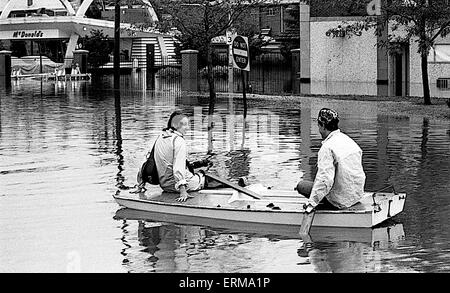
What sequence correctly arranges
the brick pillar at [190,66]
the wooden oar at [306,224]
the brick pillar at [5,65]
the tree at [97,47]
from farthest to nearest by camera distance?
the tree at [97,47] → the brick pillar at [5,65] → the brick pillar at [190,66] → the wooden oar at [306,224]

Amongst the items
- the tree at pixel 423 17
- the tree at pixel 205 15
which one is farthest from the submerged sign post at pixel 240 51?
the tree at pixel 205 15

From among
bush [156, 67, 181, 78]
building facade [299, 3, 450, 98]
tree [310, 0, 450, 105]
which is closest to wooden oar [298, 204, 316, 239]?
tree [310, 0, 450, 105]

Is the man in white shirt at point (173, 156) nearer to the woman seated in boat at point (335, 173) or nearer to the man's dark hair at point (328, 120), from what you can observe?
the woman seated in boat at point (335, 173)

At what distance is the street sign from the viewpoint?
27.5 meters

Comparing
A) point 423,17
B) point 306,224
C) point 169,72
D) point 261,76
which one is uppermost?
point 423,17

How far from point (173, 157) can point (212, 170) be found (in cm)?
421

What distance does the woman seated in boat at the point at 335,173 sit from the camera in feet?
36.7

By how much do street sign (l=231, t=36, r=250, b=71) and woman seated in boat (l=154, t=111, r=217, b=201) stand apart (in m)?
14.9

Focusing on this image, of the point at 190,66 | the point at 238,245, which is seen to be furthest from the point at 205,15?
the point at 238,245

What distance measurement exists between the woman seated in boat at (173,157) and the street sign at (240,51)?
48.9 ft

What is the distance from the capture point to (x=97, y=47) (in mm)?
69750

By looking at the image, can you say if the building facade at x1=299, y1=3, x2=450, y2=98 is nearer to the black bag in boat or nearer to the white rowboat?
the black bag in boat

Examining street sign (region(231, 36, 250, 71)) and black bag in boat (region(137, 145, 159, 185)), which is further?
street sign (region(231, 36, 250, 71))

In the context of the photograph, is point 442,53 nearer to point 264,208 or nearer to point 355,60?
point 355,60
